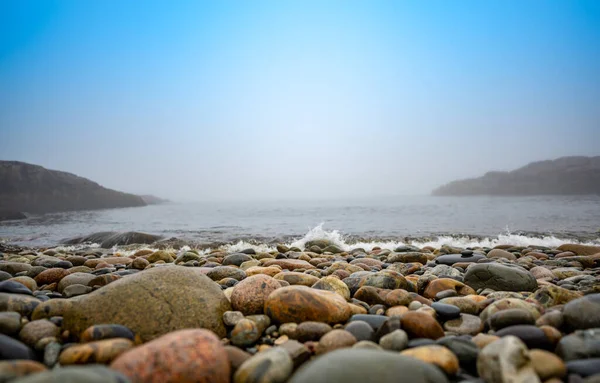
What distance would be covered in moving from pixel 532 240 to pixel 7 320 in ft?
42.5

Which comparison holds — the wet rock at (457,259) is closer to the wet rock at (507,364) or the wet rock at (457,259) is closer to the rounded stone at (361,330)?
the rounded stone at (361,330)

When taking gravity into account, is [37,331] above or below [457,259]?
above

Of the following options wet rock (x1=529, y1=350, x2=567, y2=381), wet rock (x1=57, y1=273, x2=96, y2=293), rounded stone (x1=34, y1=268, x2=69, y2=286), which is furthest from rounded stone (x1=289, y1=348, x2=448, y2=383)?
rounded stone (x1=34, y1=268, x2=69, y2=286)

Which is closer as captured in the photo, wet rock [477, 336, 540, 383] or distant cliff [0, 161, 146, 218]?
wet rock [477, 336, 540, 383]

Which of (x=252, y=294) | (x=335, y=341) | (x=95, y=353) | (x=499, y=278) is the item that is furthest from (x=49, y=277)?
(x=499, y=278)

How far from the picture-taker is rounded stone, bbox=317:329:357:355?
2.17 metres

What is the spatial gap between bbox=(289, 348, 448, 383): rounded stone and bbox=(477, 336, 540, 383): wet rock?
354 mm

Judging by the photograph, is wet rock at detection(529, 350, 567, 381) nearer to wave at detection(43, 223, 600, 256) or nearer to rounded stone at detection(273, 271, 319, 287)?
rounded stone at detection(273, 271, 319, 287)

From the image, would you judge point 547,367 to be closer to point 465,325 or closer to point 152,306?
point 465,325

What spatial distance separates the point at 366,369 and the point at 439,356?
0.73 meters

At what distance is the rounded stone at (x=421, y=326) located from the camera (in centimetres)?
232

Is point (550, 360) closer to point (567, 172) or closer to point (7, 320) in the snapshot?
point (7, 320)

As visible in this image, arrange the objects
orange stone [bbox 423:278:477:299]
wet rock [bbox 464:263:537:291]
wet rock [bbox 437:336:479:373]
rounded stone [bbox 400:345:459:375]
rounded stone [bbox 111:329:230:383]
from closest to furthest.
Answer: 1. rounded stone [bbox 111:329:230:383]
2. rounded stone [bbox 400:345:459:375]
3. wet rock [bbox 437:336:479:373]
4. orange stone [bbox 423:278:477:299]
5. wet rock [bbox 464:263:537:291]

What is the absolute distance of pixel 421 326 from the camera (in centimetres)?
233
